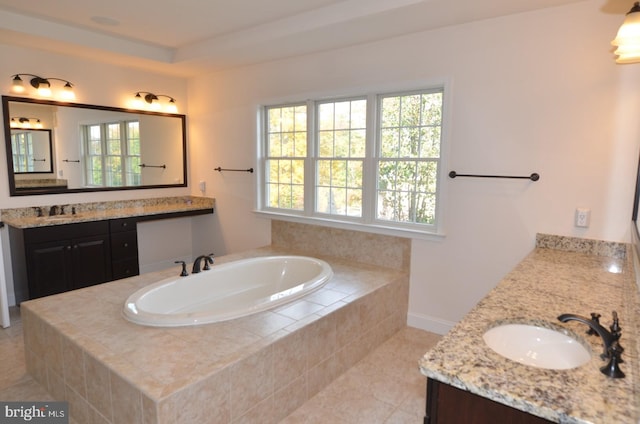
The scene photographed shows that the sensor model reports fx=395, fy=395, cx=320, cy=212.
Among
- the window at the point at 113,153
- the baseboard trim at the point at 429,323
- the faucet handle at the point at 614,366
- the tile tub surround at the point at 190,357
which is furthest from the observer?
the window at the point at 113,153

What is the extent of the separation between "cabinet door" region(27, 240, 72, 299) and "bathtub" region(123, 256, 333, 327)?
137cm

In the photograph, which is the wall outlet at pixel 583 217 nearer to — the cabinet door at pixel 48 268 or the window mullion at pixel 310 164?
the window mullion at pixel 310 164

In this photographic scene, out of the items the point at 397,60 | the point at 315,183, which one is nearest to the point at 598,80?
the point at 397,60

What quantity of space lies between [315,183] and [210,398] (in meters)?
2.56

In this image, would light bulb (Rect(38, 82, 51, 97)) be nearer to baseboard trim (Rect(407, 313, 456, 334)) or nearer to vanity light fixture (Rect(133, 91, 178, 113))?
vanity light fixture (Rect(133, 91, 178, 113))

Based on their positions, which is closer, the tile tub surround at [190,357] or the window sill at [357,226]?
the tile tub surround at [190,357]

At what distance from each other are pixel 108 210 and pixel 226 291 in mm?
1967

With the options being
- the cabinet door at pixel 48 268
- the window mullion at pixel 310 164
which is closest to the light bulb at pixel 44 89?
the cabinet door at pixel 48 268

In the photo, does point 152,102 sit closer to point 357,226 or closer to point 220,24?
point 220,24

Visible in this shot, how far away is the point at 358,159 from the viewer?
367 centimetres

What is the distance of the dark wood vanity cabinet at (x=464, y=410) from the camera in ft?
3.50

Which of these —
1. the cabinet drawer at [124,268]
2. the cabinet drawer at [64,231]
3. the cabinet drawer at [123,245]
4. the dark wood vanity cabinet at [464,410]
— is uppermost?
the cabinet drawer at [64,231]

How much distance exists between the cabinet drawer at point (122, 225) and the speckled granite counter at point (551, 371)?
3.59m

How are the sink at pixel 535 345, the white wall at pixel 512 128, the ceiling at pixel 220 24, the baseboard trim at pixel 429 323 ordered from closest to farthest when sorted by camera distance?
1. the sink at pixel 535 345
2. the white wall at pixel 512 128
3. the ceiling at pixel 220 24
4. the baseboard trim at pixel 429 323
